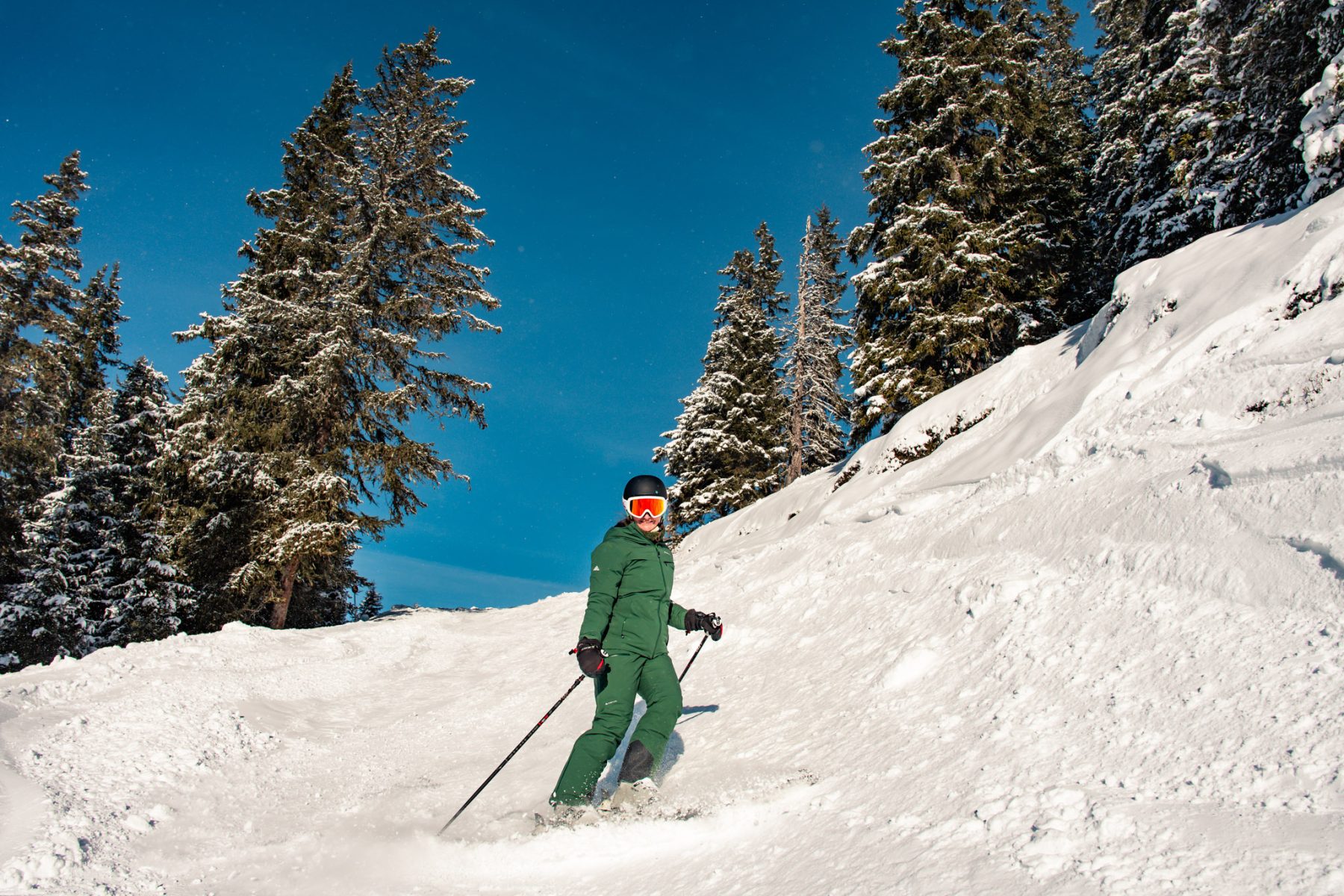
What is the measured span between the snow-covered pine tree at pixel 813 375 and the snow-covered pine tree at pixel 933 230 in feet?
35.4

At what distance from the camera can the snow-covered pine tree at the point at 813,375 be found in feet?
106

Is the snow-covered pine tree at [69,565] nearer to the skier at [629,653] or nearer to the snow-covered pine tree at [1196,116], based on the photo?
the skier at [629,653]

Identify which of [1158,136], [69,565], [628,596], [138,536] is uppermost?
[1158,136]

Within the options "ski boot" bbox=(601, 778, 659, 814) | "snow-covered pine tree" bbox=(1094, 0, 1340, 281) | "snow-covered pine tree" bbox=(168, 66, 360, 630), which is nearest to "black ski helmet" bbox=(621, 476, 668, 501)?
"ski boot" bbox=(601, 778, 659, 814)

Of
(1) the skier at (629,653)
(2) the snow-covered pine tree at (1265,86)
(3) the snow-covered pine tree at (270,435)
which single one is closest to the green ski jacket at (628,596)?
Result: (1) the skier at (629,653)

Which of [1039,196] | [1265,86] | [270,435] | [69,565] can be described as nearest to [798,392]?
[1039,196]

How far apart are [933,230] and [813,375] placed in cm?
1354

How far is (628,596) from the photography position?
458cm

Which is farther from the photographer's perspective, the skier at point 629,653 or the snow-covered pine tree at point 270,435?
the snow-covered pine tree at point 270,435

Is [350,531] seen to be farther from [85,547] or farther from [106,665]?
[85,547]

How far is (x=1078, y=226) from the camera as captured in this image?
23797mm

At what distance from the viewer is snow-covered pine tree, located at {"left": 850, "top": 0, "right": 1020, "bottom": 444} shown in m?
18.3

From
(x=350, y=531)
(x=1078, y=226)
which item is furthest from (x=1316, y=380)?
(x=1078, y=226)

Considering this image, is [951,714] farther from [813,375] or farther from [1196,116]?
[813,375]
